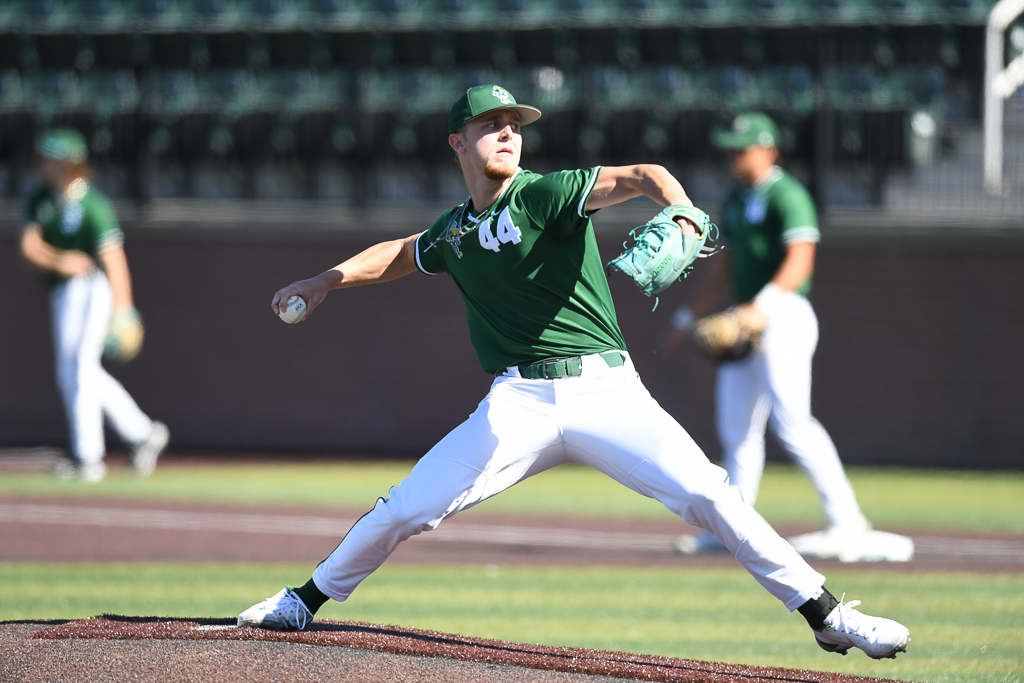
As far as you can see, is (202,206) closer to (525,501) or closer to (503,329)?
(525,501)

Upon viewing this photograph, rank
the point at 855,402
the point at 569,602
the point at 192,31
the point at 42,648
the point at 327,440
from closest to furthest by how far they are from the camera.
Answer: the point at 42,648 → the point at 569,602 → the point at 855,402 → the point at 327,440 → the point at 192,31

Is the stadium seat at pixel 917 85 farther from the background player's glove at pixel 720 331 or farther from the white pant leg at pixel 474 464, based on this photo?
the white pant leg at pixel 474 464

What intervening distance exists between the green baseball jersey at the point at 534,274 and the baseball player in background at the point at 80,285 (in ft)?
20.9

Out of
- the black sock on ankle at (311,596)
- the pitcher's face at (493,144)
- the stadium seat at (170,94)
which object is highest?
the stadium seat at (170,94)

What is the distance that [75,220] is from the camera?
987 cm

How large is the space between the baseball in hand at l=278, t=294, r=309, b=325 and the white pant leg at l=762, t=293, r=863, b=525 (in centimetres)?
353

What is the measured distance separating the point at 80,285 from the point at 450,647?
272 inches

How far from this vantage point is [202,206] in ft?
42.7

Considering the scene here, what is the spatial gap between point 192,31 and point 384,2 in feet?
8.35

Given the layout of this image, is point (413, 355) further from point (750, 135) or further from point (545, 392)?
point (545, 392)

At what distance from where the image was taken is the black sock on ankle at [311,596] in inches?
166

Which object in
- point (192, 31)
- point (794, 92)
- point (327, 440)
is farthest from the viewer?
point (192, 31)

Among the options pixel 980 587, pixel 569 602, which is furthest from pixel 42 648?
pixel 980 587

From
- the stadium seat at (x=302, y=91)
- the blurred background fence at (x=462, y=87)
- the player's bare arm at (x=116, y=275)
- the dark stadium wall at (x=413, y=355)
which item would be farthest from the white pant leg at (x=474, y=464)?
the stadium seat at (x=302, y=91)
